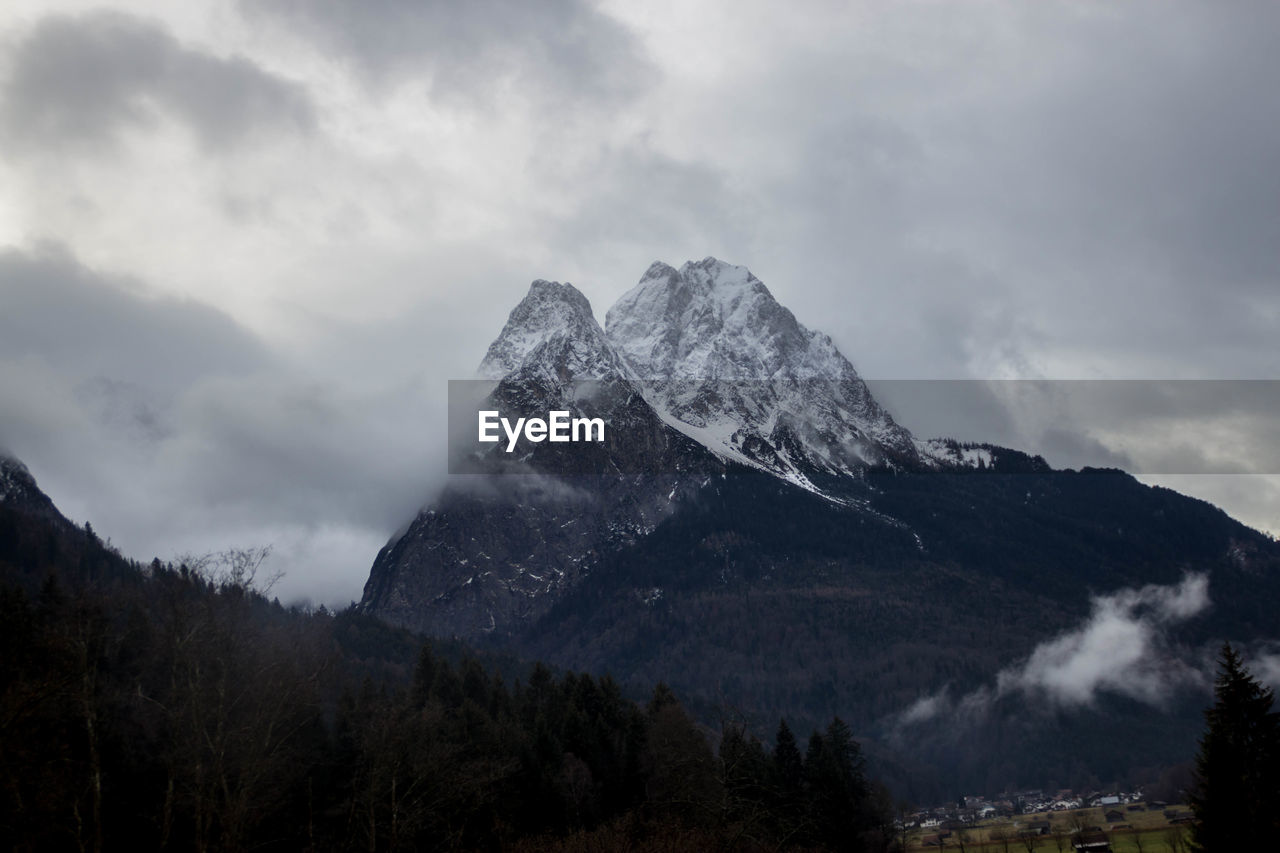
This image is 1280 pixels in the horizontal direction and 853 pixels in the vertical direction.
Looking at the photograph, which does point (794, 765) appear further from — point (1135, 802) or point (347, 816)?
point (1135, 802)

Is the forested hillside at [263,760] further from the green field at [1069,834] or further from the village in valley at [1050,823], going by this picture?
the green field at [1069,834]

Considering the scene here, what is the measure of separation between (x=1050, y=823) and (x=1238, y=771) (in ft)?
357

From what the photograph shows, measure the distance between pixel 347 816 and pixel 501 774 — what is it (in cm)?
792

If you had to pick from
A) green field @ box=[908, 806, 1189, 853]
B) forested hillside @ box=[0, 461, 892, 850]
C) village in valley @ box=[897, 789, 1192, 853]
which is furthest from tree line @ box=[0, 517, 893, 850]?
green field @ box=[908, 806, 1189, 853]

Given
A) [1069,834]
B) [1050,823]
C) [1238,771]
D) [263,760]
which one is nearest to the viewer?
[263,760]

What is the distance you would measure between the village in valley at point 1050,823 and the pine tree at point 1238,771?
2434cm

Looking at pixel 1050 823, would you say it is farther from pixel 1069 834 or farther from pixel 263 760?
pixel 263 760

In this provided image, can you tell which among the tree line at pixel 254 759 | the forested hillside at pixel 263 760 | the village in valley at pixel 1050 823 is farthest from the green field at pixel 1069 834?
the tree line at pixel 254 759

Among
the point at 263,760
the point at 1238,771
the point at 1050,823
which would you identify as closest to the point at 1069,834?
the point at 1050,823

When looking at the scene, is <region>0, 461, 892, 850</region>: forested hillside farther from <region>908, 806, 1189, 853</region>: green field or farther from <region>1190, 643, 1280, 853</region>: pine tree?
<region>908, 806, 1189, 853</region>: green field

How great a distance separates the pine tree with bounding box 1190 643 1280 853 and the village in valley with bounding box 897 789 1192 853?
79.9 ft

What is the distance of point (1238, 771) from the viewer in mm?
40375

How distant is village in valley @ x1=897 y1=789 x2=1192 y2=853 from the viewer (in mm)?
92250

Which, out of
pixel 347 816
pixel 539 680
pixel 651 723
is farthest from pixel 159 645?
pixel 539 680
